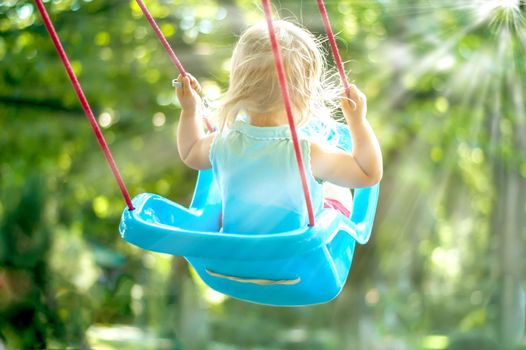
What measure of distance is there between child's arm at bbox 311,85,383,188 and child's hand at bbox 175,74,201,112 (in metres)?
0.27

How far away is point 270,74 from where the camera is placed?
1.29 m

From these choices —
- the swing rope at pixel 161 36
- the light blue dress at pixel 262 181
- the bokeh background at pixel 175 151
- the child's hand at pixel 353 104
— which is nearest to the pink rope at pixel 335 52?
the child's hand at pixel 353 104

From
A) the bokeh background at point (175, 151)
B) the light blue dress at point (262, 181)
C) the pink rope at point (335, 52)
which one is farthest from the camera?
the bokeh background at point (175, 151)

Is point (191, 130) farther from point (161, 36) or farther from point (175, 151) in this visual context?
point (175, 151)

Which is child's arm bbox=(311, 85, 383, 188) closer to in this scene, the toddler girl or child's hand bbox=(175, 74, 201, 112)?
the toddler girl

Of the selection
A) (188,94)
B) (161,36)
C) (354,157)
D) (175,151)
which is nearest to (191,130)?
(188,94)

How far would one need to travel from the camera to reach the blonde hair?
1.29 meters

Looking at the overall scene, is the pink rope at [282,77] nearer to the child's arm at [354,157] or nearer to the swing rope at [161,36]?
the child's arm at [354,157]

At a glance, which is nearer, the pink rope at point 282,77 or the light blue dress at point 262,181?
the pink rope at point 282,77

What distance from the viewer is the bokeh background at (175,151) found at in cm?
415

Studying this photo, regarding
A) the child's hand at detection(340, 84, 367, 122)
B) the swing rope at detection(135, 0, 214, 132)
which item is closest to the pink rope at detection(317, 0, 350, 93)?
the child's hand at detection(340, 84, 367, 122)

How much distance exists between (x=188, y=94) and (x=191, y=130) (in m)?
0.07

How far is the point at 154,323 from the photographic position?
238 inches

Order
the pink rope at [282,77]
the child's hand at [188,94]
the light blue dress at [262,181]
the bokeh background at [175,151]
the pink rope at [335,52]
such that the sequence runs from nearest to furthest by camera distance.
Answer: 1. the pink rope at [282,77]
2. the pink rope at [335,52]
3. the light blue dress at [262,181]
4. the child's hand at [188,94]
5. the bokeh background at [175,151]
